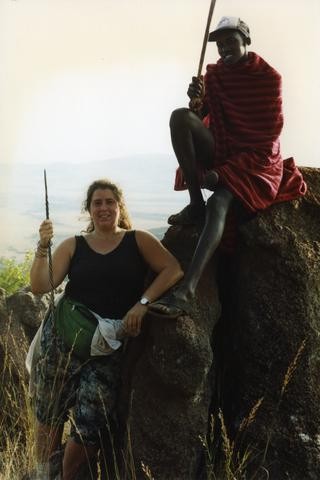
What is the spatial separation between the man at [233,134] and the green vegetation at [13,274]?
10847 millimetres

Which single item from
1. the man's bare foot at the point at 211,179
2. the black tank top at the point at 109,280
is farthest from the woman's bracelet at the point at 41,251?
the man's bare foot at the point at 211,179

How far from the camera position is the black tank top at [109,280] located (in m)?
4.43

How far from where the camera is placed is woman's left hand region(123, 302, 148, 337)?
4145 mm

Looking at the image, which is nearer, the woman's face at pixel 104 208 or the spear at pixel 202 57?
the spear at pixel 202 57

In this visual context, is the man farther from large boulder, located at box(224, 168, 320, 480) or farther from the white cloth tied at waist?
the white cloth tied at waist

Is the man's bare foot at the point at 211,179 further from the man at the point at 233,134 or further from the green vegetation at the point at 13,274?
the green vegetation at the point at 13,274

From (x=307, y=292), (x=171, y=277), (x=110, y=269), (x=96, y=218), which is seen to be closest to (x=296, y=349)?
(x=307, y=292)

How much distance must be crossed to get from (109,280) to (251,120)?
1.64 meters

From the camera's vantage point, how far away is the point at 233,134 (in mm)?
4582

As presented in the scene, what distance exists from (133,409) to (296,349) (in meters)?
1.29

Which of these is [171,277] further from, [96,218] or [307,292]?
[307,292]

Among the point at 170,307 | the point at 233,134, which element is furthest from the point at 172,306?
the point at 233,134

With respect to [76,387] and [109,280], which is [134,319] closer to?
Result: [109,280]

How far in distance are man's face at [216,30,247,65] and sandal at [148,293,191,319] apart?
6.19ft
